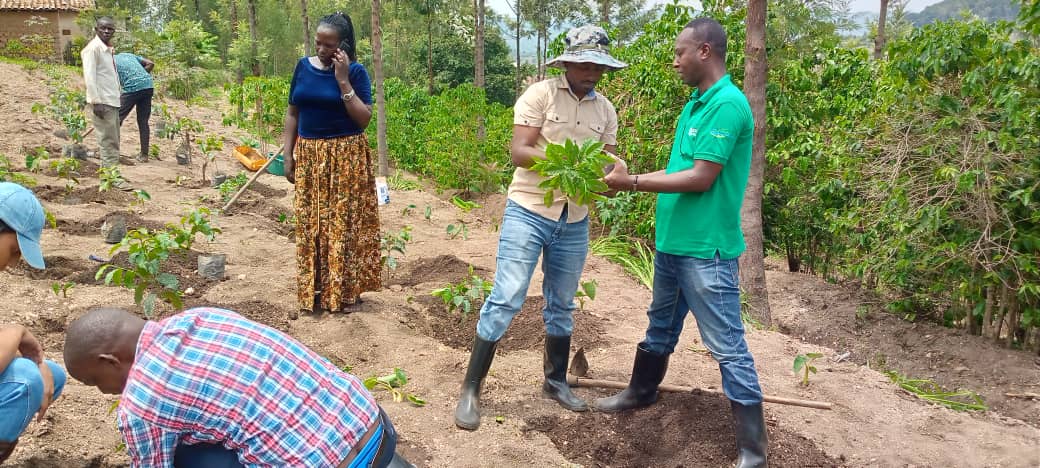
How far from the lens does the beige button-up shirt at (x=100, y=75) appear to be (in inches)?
289

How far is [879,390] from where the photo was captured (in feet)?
12.3

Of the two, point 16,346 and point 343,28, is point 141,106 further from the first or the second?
point 16,346

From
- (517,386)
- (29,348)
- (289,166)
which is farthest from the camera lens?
(289,166)

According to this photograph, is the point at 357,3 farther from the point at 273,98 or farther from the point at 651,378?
the point at 651,378

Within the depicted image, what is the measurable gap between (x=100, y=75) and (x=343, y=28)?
15.6 feet

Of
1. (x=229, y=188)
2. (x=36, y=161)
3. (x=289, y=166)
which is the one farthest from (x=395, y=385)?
(x=36, y=161)

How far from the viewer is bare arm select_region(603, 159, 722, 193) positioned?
2.70m

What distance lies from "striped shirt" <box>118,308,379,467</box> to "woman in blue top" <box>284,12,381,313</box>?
233cm

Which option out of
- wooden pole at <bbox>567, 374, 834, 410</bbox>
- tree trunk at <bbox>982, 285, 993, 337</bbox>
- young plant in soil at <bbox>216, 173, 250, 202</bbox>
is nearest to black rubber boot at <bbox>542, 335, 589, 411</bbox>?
wooden pole at <bbox>567, 374, 834, 410</bbox>

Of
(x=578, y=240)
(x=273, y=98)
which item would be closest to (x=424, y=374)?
(x=578, y=240)

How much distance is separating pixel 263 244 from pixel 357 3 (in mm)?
Result: 29103

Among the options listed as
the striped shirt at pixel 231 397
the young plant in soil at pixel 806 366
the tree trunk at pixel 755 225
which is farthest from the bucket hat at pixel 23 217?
the tree trunk at pixel 755 225

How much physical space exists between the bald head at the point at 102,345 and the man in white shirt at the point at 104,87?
20.0 feet

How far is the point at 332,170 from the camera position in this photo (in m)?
4.16
